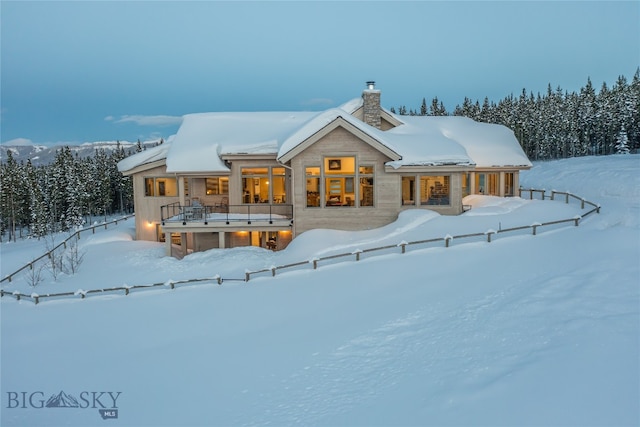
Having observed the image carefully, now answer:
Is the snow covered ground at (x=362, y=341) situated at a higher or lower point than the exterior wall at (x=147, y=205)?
lower

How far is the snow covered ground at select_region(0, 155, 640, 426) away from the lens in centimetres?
734

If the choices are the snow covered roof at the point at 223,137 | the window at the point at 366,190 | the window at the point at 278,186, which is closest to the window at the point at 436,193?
the window at the point at 366,190

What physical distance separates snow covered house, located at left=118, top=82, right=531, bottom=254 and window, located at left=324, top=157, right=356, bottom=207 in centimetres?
5

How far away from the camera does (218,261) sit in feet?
63.0

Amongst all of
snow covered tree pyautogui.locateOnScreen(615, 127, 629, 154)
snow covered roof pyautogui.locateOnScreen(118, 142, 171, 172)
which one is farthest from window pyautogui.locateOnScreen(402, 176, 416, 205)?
snow covered tree pyautogui.locateOnScreen(615, 127, 629, 154)

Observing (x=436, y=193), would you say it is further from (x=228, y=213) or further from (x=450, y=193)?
(x=228, y=213)

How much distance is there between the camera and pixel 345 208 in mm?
20938

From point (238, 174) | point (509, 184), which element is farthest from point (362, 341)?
point (509, 184)

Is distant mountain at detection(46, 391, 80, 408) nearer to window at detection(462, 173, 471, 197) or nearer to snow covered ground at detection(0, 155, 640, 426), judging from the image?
snow covered ground at detection(0, 155, 640, 426)

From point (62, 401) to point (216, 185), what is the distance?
611 inches

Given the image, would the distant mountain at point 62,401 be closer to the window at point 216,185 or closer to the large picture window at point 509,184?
the window at point 216,185

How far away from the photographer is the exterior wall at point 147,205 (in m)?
24.7

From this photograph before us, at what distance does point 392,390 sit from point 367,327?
2969 millimetres

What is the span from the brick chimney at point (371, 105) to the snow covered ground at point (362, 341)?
363 inches
